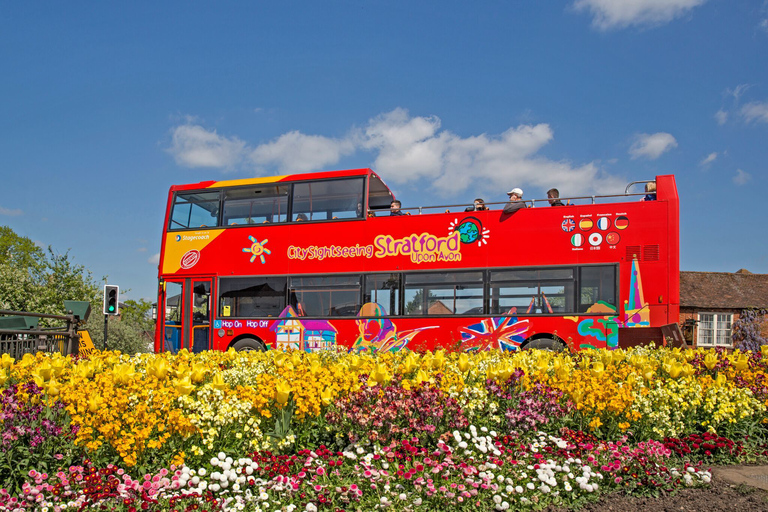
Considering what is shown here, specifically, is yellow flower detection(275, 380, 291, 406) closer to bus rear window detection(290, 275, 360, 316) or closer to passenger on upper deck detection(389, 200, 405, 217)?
bus rear window detection(290, 275, 360, 316)

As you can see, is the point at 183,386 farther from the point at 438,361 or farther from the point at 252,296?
the point at 252,296

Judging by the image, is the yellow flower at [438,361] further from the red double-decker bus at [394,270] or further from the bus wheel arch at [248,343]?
the bus wheel arch at [248,343]

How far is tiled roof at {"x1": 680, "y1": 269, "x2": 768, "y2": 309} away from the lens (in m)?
27.4

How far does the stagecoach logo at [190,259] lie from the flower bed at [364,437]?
799 cm

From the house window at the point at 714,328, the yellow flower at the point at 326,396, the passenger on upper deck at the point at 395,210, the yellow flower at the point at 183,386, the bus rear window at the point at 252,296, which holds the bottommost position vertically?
the house window at the point at 714,328

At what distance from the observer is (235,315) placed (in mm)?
13617

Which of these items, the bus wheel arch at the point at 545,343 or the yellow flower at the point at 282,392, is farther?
the bus wheel arch at the point at 545,343

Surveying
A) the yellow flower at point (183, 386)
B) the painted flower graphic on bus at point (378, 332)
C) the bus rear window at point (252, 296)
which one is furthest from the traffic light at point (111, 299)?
the yellow flower at point (183, 386)

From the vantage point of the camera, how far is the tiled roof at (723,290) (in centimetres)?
2738

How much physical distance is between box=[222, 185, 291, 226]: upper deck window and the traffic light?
5.42 metres

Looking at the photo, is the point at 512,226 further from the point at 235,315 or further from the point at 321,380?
the point at 321,380

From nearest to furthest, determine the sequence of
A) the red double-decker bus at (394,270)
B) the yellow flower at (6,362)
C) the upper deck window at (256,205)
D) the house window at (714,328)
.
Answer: the yellow flower at (6,362)
the red double-decker bus at (394,270)
the upper deck window at (256,205)
the house window at (714,328)

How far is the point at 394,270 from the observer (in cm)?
1252

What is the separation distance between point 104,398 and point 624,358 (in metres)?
6.42
